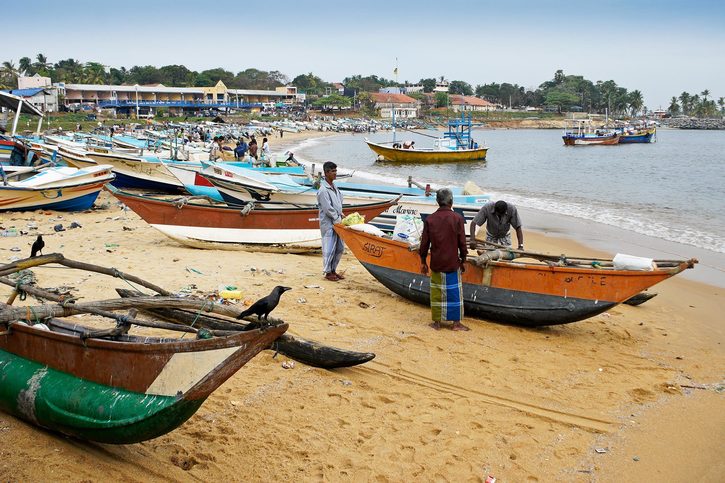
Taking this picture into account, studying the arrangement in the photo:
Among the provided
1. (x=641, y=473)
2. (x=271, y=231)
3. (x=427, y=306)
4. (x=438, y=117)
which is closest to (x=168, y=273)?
(x=271, y=231)

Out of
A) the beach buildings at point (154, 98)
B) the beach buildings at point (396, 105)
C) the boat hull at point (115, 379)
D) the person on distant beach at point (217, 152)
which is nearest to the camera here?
the boat hull at point (115, 379)

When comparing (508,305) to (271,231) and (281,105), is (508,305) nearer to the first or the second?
(271,231)

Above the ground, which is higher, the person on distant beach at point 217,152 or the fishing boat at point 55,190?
the person on distant beach at point 217,152

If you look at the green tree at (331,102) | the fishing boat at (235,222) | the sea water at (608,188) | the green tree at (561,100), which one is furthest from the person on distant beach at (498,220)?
the green tree at (561,100)

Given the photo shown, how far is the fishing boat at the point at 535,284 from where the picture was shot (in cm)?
702

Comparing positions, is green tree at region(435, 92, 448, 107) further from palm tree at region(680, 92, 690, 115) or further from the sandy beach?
the sandy beach

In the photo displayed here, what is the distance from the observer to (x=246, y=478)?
4.35 m

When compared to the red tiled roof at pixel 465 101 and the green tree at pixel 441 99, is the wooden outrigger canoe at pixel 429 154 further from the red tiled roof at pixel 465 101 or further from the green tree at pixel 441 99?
the green tree at pixel 441 99

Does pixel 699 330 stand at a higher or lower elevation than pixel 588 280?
lower

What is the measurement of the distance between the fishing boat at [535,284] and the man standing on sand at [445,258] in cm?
40

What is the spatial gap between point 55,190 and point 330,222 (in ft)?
28.7

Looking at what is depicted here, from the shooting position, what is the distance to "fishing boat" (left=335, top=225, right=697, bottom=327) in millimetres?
7016

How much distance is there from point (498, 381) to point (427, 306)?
91.0 inches

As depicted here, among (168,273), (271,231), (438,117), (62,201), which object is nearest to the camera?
(168,273)
